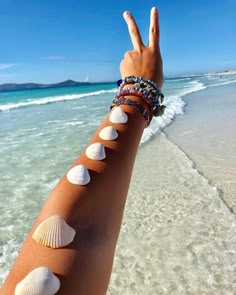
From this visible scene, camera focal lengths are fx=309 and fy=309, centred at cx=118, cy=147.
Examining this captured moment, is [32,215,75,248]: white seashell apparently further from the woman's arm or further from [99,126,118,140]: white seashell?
[99,126,118,140]: white seashell

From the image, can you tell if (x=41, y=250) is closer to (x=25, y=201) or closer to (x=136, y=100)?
(x=136, y=100)

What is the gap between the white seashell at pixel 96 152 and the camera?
733mm

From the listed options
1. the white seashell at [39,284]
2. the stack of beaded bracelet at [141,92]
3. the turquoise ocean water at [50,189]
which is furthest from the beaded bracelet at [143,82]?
the turquoise ocean water at [50,189]

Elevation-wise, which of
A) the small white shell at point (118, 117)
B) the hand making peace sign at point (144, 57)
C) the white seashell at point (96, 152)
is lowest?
the white seashell at point (96, 152)

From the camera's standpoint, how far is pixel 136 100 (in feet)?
3.20

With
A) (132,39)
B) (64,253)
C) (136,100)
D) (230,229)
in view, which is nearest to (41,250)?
(64,253)

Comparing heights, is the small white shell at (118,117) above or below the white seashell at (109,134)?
above

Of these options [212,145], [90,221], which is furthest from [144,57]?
[212,145]

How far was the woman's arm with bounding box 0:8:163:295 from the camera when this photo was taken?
525 mm

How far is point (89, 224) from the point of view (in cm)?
60

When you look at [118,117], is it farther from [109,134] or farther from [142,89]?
[142,89]

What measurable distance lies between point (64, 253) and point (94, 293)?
0.09 metres

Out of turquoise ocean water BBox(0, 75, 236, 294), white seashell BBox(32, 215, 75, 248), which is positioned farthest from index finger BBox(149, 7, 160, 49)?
turquoise ocean water BBox(0, 75, 236, 294)

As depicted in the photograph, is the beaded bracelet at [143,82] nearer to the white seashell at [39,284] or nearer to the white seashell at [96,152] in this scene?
the white seashell at [96,152]
